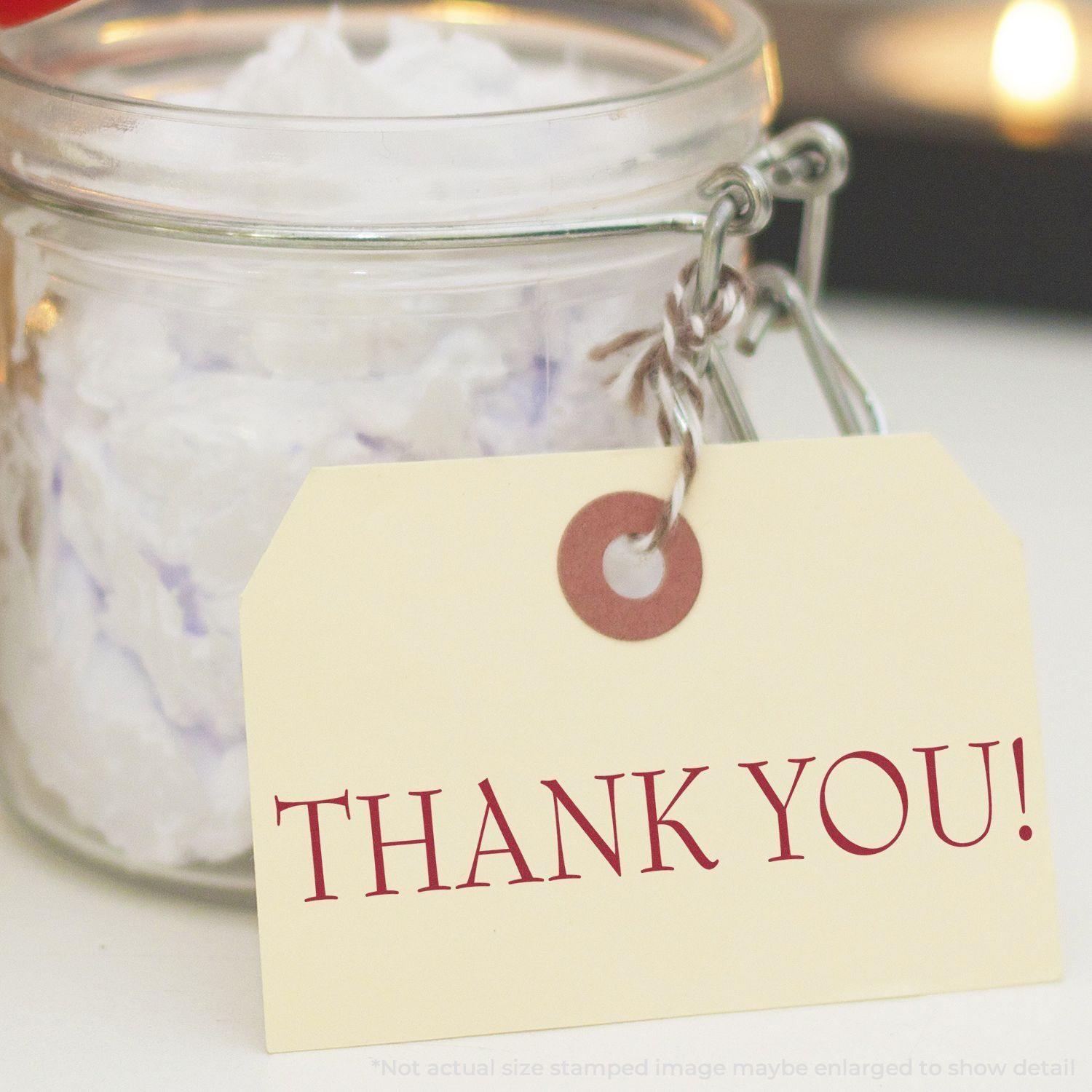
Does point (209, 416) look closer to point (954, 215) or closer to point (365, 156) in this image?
point (365, 156)

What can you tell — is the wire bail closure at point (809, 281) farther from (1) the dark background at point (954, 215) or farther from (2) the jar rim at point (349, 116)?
(1) the dark background at point (954, 215)

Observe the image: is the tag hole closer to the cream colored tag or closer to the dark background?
the cream colored tag

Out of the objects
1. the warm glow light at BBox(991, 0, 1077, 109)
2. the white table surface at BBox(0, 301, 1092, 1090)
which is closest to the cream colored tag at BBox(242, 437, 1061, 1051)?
the white table surface at BBox(0, 301, 1092, 1090)

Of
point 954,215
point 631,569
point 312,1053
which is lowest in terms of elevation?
point 312,1053

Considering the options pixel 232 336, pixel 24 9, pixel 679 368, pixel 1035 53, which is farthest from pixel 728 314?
pixel 1035 53

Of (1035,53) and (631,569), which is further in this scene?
Result: (1035,53)
